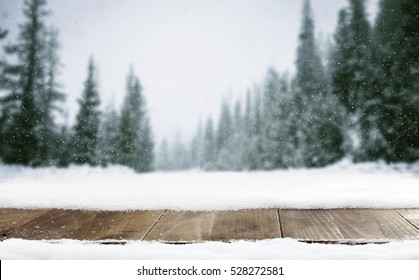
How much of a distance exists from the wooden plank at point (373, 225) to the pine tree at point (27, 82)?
11908 mm

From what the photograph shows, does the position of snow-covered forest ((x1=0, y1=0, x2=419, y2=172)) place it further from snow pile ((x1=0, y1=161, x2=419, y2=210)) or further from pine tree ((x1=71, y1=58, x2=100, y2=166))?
snow pile ((x1=0, y1=161, x2=419, y2=210))

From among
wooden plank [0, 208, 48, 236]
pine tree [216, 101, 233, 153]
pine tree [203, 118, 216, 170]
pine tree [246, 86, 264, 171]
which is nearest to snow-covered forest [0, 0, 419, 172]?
pine tree [246, 86, 264, 171]

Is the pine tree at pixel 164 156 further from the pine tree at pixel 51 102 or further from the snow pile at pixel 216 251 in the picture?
the snow pile at pixel 216 251

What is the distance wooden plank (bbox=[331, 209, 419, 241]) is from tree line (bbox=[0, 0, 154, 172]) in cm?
1074

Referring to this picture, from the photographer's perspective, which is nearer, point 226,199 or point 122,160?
point 226,199

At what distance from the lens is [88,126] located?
16859mm

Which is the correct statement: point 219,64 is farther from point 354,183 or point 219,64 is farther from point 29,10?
point 354,183

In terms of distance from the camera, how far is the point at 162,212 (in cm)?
151

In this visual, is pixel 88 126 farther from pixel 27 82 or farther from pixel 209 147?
pixel 209 147

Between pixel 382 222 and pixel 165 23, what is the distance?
67693 millimetres

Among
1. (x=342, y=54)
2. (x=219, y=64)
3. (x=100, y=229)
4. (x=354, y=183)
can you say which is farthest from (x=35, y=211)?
(x=219, y=64)

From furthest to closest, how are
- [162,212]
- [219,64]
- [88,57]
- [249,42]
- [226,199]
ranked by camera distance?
1. [219,64]
2. [249,42]
3. [88,57]
4. [226,199]
5. [162,212]

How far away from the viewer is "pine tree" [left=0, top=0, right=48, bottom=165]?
12.3 meters

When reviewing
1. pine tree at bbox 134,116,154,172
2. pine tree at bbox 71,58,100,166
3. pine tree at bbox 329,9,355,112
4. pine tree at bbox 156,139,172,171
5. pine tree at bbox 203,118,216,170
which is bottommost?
pine tree at bbox 156,139,172,171
